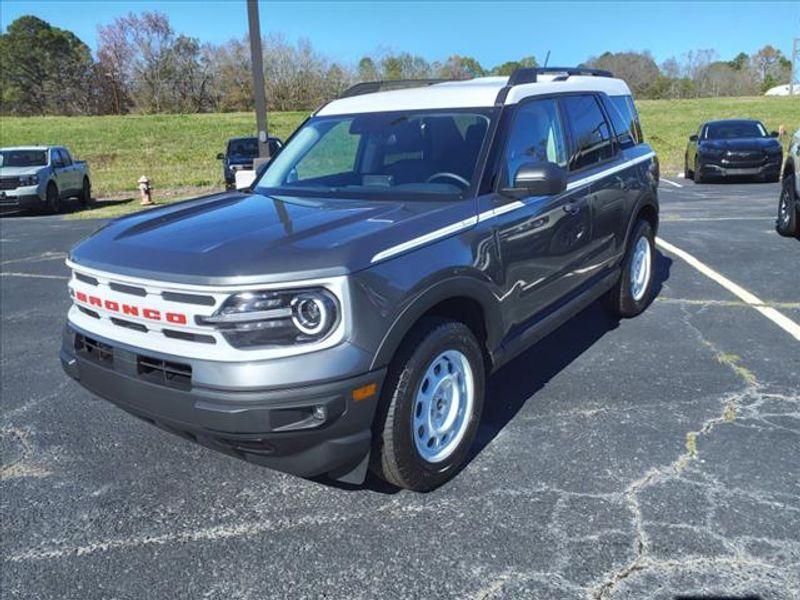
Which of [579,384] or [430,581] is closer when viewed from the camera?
[430,581]

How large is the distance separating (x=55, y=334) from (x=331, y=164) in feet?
10.9

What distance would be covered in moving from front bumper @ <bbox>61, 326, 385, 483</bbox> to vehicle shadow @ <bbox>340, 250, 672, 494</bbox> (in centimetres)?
65

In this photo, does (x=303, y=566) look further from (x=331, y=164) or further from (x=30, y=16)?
(x=30, y=16)

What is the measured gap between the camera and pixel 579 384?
453 cm

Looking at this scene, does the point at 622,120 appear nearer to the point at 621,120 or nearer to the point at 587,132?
the point at 621,120

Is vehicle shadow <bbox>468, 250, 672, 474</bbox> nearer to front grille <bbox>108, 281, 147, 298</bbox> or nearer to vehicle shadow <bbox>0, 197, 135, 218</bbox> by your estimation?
front grille <bbox>108, 281, 147, 298</bbox>

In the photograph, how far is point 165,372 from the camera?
285cm

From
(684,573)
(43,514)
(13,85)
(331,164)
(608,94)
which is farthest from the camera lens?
(13,85)

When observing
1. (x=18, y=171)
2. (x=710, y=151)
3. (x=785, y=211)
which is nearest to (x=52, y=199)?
(x=18, y=171)

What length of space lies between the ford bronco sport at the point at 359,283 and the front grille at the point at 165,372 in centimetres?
1

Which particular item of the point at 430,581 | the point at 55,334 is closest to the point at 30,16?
the point at 55,334

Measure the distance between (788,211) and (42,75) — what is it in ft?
247

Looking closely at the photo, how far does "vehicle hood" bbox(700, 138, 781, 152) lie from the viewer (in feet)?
53.5

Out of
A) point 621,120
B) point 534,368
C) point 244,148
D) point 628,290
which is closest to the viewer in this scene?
point 534,368
